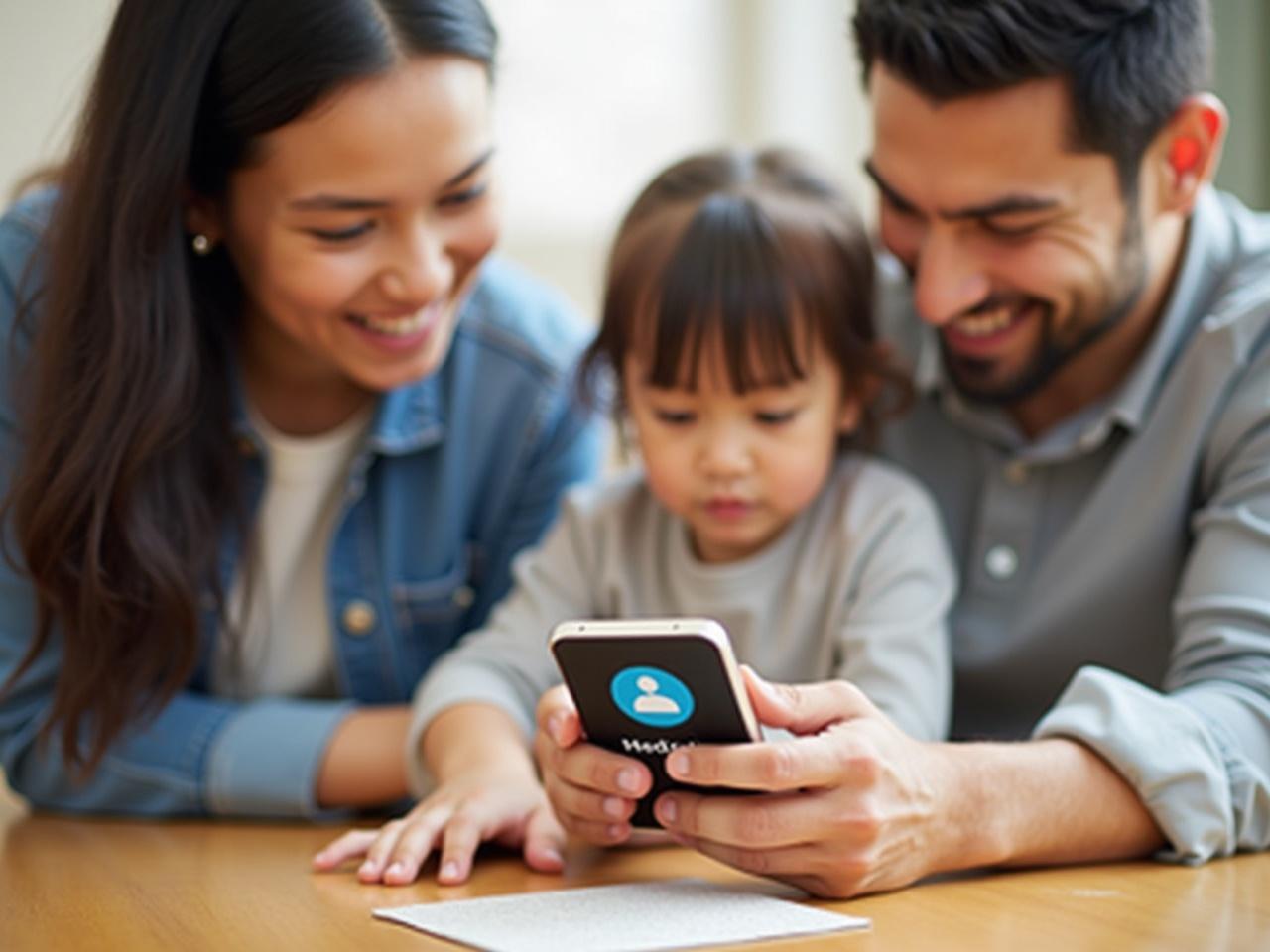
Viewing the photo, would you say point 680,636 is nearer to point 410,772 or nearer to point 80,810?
point 410,772

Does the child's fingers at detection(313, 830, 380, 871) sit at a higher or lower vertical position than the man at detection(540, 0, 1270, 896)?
lower

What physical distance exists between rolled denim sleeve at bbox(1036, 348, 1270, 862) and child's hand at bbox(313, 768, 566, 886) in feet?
1.31

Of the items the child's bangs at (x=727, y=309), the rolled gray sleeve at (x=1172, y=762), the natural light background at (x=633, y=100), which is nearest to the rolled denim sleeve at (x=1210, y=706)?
the rolled gray sleeve at (x=1172, y=762)

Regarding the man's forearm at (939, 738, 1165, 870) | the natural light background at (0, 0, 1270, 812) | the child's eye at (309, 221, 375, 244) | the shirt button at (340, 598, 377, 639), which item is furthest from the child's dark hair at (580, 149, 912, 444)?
the natural light background at (0, 0, 1270, 812)

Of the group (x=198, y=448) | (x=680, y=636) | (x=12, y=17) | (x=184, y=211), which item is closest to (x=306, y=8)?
(x=184, y=211)

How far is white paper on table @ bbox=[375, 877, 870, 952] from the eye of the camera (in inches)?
37.8

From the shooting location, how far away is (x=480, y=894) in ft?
3.83

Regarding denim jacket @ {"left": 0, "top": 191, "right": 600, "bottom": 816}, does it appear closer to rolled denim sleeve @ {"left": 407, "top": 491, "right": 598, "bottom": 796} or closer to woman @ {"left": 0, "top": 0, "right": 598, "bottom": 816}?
woman @ {"left": 0, "top": 0, "right": 598, "bottom": 816}

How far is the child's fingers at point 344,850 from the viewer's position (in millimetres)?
1290

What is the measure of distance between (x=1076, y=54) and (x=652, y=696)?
0.73m

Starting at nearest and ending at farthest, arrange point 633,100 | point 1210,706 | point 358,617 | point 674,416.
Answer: point 1210,706 → point 674,416 → point 358,617 → point 633,100

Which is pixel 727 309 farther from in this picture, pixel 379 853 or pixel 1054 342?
pixel 379 853

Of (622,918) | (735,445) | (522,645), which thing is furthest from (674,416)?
(622,918)

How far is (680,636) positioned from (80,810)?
36.2 inches
